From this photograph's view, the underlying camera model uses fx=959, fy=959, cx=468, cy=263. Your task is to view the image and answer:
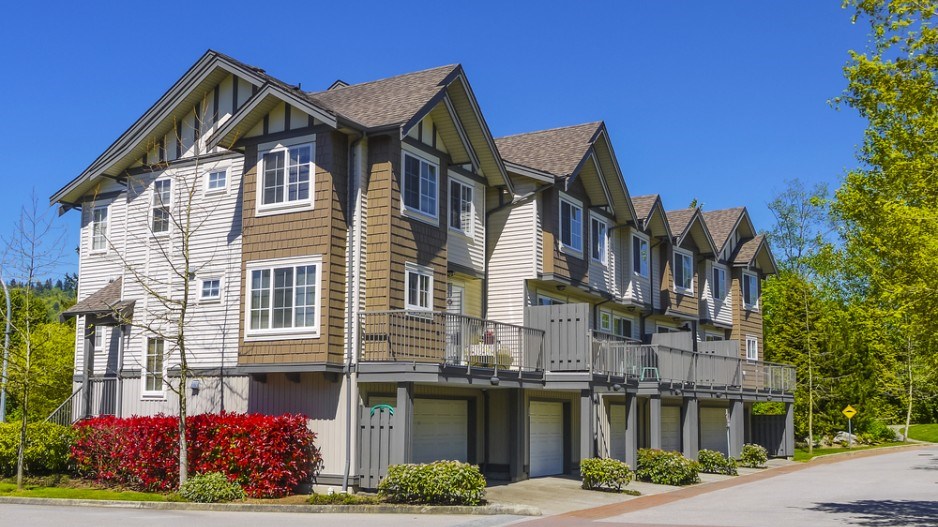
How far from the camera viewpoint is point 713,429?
43.5m

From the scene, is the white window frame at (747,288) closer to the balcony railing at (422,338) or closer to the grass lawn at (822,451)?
the grass lawn at (822,451)

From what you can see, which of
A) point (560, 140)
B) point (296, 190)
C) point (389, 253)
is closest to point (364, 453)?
point (389, 253)

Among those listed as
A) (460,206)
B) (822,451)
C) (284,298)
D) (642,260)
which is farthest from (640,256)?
(822,451)

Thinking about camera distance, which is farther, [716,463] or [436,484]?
[716,463]

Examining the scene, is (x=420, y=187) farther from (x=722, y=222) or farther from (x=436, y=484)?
(x=722, y=222)

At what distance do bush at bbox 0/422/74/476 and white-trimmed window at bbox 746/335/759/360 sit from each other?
104ft

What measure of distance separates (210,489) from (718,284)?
28970 mm

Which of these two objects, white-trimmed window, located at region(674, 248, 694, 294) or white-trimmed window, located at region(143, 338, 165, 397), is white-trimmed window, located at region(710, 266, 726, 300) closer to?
white-trimmed window, located at region(674, 248, 694, 294)

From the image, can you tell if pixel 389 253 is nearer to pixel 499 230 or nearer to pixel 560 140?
pixel 499 230

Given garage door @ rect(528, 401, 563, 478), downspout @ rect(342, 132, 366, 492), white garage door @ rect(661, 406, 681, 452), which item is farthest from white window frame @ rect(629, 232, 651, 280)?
downspout @ rect(342, 132, 366, 492)

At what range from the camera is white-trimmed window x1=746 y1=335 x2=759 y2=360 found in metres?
45.8

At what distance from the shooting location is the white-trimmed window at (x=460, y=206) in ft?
86.2

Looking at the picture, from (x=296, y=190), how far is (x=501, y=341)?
21.5 feet

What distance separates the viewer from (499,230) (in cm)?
2877
